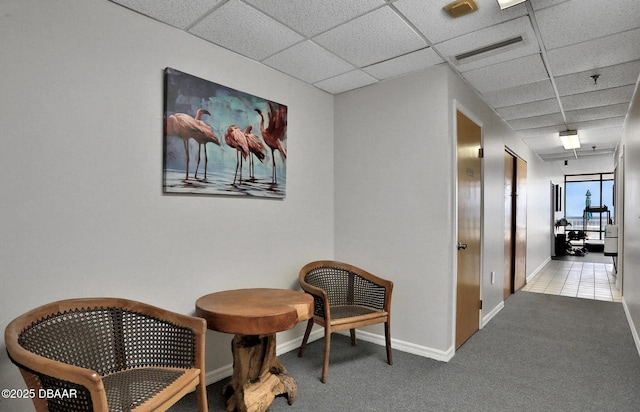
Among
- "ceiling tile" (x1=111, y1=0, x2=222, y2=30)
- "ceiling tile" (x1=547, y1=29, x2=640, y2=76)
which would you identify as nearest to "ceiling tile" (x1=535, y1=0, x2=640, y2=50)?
"ceiling tile" (x1=547, y1=29, x2=640, y2=76)

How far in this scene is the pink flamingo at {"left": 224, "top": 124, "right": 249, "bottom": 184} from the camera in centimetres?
264

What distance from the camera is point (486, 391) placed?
7.98 feet

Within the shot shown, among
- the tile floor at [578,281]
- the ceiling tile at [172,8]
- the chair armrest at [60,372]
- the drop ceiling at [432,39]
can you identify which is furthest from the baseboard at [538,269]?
the chair armrest at [60,372]

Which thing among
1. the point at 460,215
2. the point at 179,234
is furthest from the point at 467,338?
the point at 179,234

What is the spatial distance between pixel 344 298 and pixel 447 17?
238 cm

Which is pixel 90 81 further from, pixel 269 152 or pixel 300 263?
pixel 300 263

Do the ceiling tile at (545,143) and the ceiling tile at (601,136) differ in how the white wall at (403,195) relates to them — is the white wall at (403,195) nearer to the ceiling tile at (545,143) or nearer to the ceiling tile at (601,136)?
the ceiling tile at (545,143)

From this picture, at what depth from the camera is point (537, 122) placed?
187 inches

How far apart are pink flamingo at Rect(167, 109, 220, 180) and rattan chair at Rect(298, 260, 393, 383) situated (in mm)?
1301

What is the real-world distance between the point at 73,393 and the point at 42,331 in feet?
1.58

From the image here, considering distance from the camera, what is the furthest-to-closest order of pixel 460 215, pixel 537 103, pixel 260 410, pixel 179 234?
pixel 537 103 < pixel 460 215 < pixel 179 234 < pixel 260 410

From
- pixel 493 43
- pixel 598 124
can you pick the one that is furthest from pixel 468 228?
pixel 598 124

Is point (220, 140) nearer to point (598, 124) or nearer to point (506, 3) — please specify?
point (506, 3)

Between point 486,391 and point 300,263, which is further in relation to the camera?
point 300,263
